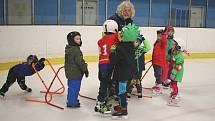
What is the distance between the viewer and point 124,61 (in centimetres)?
342

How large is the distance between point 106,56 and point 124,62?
28 cm

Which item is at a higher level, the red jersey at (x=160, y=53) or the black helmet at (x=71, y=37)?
the black helmet at (x=71, y=37)

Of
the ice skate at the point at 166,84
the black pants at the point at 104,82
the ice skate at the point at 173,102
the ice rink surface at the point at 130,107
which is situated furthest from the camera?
the ice skate at the point at 166,84

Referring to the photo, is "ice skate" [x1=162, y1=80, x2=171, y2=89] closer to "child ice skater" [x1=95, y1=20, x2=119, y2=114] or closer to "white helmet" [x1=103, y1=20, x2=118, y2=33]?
"child ice skater" [x1=95, y1=20, x2=119, y2=114]

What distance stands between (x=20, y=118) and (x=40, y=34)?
3875 mm

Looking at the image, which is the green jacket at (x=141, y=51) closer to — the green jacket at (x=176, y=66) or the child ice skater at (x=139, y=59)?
the child ice skater at (x=139, y=59)

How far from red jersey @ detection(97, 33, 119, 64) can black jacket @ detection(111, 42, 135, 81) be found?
0.13 m

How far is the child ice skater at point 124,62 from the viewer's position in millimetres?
3414

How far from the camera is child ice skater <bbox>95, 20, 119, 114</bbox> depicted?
3.57 m

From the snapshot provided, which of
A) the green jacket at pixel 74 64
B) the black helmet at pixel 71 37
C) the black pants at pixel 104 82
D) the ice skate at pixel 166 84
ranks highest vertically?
the black helmet at pixel 71 37

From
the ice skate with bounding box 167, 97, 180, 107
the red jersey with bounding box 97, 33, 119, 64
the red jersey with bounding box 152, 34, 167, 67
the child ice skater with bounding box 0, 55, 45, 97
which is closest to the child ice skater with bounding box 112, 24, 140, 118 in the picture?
the red jersey with bounding box 97, 33, 119, 64

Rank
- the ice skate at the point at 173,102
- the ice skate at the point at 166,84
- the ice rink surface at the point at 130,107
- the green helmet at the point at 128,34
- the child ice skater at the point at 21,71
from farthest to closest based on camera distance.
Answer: the ice skate at the point at 166,84 → the child ice skater at the point at 21,71 → the ice skate at the point at 173,102 → the ice rink surface at the point at 130,107 → the green helmet at the point at 128,34

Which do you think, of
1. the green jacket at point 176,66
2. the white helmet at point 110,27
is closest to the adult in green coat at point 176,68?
the green jacket at point 176,66

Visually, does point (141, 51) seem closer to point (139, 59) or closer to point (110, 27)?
point (139, 59)
